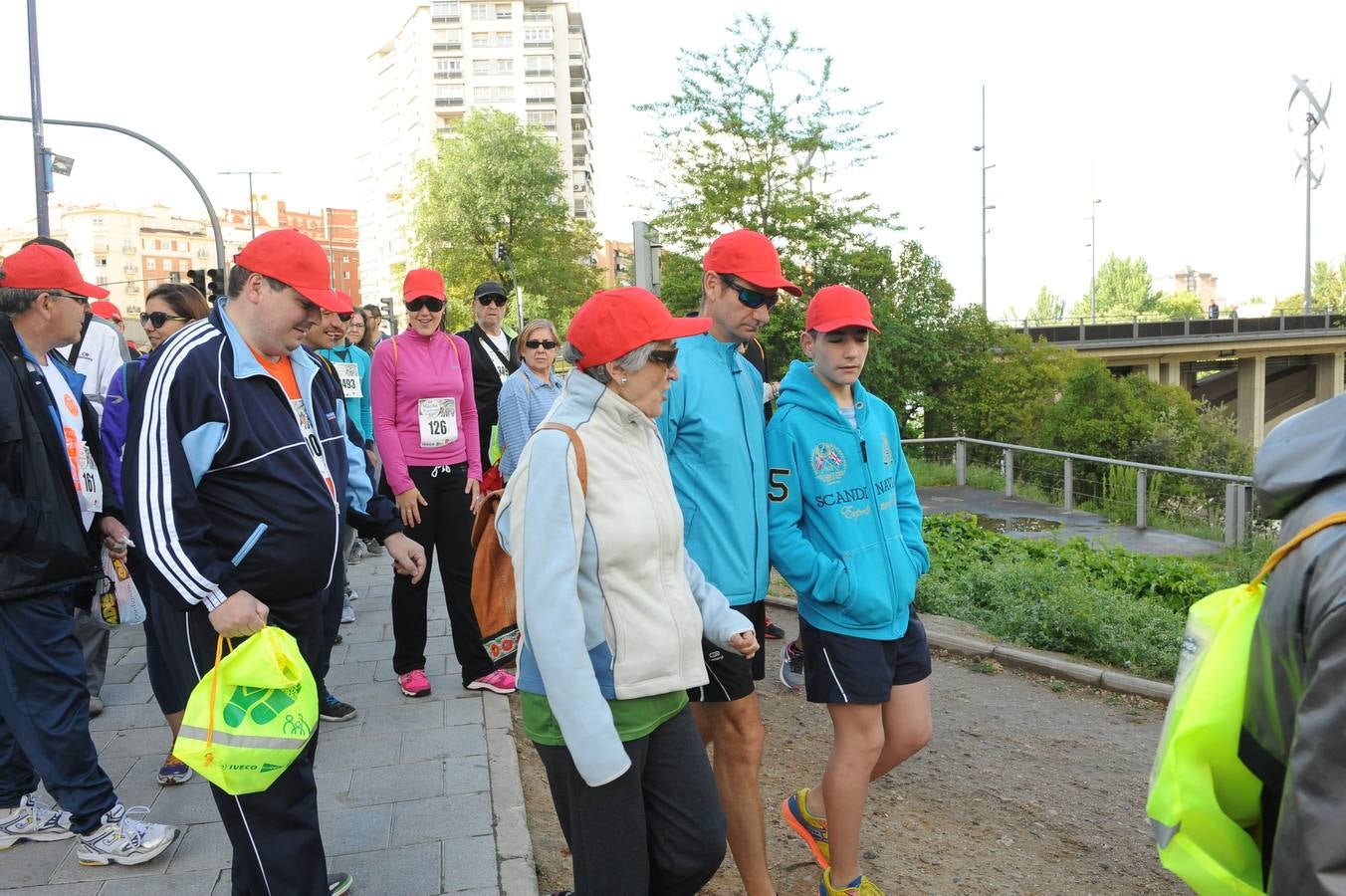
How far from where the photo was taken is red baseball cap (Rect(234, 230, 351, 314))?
289 centimetres

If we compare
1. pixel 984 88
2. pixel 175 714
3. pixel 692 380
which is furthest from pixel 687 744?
pixel 984 88

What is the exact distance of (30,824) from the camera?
3863mm

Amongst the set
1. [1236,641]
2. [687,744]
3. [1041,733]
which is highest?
[1236,641]

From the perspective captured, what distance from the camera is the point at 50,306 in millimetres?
3957

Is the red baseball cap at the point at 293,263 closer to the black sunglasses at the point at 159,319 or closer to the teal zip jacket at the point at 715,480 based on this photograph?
the teal zip jacket at the point at 715,480

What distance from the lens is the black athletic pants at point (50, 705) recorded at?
361cm

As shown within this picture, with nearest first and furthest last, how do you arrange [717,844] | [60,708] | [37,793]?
[717,844], [60,708], [37,793]

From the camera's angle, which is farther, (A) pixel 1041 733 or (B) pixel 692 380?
(A) pixel 1041 733

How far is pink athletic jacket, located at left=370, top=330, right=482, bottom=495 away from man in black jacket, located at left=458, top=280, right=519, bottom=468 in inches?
32.2

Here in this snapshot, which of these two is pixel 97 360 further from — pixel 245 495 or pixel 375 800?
pixel 245 495

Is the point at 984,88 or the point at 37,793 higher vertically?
the point at 984,88

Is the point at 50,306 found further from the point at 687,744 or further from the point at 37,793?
the point at 687,744

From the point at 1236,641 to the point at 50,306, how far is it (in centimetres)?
407

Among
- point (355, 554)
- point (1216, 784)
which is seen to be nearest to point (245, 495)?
point (1216, 784)
